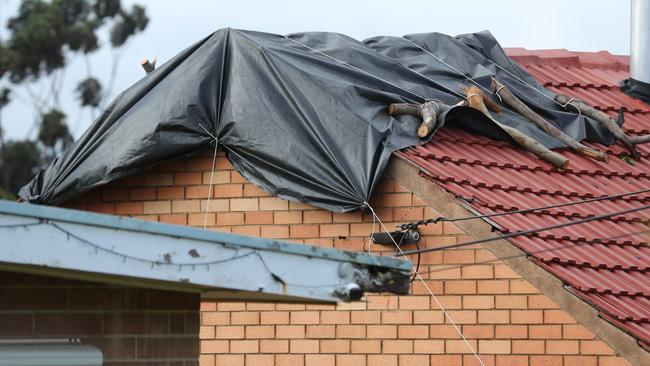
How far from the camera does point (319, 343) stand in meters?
9.71

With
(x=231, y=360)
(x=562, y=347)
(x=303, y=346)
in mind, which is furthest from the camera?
(x=231, y=360)

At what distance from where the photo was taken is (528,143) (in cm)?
1067

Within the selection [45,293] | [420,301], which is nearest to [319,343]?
[420,301]

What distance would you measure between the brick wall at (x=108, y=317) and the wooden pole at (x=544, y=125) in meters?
5.37

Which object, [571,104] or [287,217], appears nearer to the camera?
[287,217]

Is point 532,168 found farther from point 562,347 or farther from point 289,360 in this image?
point 289,360

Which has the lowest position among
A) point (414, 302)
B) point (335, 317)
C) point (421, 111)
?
point (335, 317)

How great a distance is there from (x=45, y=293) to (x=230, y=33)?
5120mm

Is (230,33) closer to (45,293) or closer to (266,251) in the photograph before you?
(45,293)

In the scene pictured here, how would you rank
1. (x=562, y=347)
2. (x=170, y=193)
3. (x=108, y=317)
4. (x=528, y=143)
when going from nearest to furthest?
(x=108, y=317) → (x=562, y=347) → (x=170, y=193) → (x=528, y=143)

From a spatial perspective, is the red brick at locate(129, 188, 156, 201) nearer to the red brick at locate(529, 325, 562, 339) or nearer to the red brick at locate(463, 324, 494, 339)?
the red brick at locate(463, 324, 494, 339)

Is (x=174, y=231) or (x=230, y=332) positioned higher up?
(x=174, y=231)

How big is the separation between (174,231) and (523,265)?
4613 mm

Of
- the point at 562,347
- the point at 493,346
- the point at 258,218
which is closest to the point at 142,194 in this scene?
the point at 258,218
